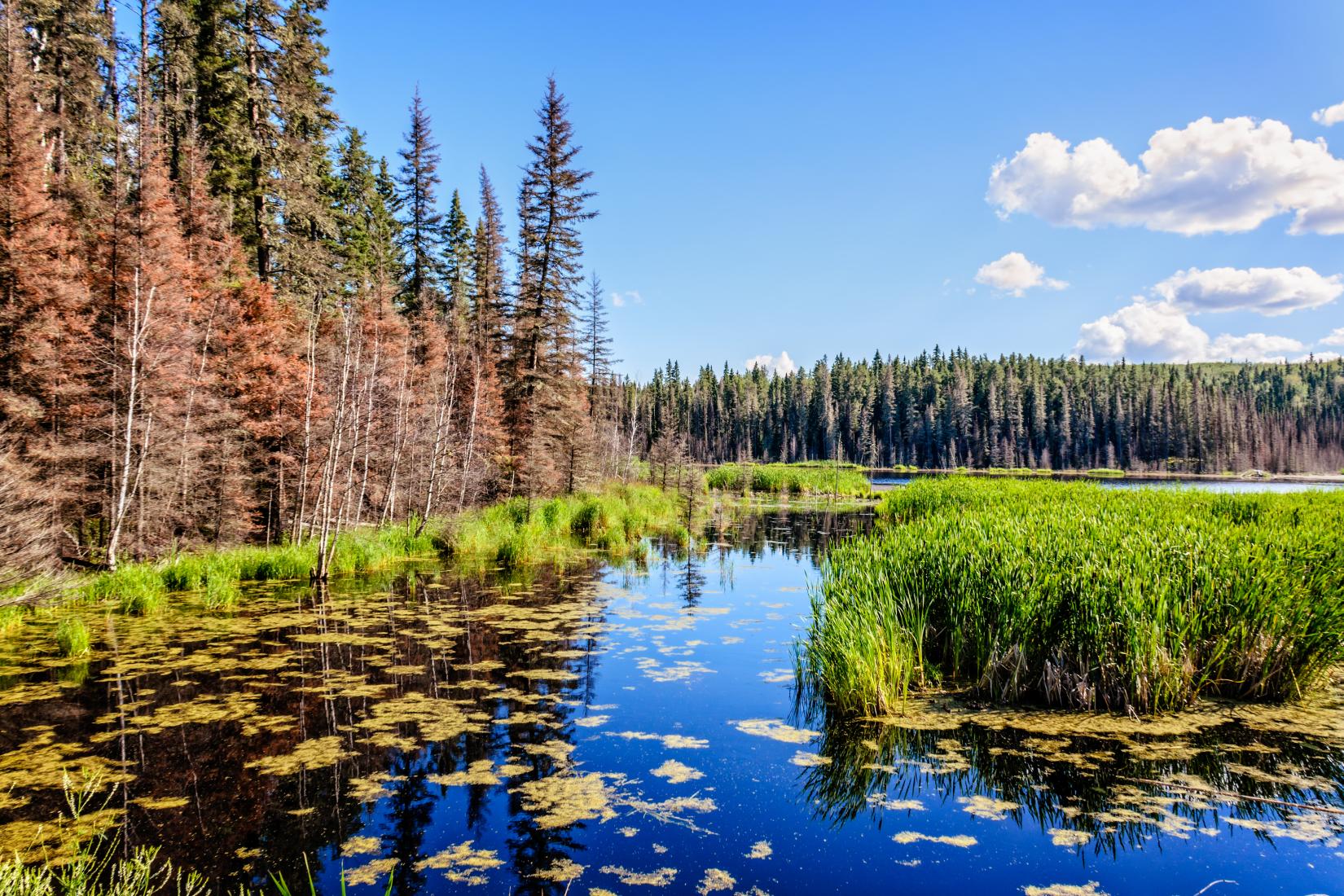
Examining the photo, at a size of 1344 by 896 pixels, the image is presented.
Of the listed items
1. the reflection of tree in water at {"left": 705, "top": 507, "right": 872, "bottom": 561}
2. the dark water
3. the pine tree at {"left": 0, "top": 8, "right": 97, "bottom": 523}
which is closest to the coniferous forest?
the pine tree at {"left": 0, "top": 8, "right": 97, "bottom": 523}

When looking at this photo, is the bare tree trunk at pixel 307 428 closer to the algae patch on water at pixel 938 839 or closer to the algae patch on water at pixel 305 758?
the algae patch on water at pixel 305 758

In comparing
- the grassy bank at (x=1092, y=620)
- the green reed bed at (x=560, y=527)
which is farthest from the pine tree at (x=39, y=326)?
the grassy bank at (x=1092, y=620)

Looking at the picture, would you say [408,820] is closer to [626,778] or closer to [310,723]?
[626,778]

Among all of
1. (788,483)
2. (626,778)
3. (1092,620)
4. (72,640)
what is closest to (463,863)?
(626,778)

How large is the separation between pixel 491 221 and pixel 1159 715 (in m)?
36.5

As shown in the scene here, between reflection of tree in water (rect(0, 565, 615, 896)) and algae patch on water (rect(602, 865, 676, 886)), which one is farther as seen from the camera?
reflection of tree in water (rect(0, 565, 615, 896))

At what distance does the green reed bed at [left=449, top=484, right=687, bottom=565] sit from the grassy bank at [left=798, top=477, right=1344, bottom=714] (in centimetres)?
1200

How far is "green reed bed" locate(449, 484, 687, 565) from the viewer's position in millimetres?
19422

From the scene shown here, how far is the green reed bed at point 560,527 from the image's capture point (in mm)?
19422

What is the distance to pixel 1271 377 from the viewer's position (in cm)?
14975

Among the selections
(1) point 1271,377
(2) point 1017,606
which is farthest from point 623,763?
(1) point 1271,377

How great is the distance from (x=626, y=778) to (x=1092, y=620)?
18.3 ft

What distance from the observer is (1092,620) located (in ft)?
24.7

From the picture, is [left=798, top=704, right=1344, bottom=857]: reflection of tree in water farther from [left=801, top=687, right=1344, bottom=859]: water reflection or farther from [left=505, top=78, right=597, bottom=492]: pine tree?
[left=505, top=78, right=597, bottom=492]: pine tree
